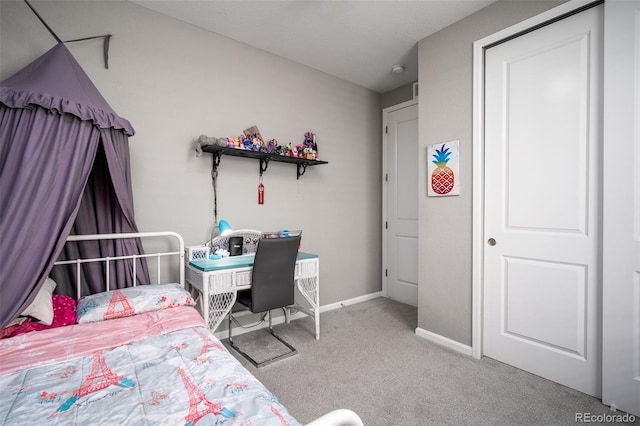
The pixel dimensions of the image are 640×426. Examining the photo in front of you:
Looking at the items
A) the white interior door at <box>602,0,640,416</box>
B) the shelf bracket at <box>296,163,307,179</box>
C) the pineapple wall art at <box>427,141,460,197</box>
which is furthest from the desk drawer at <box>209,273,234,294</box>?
the white interior door at <box>602,0,640,416</box>

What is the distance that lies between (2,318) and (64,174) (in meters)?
0.68

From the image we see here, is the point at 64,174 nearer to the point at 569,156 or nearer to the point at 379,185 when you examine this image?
the point at 569,156

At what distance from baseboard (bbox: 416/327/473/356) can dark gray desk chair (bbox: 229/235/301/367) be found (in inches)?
46.3

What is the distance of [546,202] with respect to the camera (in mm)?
2004

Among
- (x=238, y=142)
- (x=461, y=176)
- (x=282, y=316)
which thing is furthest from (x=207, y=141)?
(x=461, y=176)

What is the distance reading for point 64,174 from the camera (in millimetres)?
1439

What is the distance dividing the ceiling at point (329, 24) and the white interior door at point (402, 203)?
0.73 metres

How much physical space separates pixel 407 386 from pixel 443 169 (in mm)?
1714

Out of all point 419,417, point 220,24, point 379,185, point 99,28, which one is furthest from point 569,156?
point 99,28

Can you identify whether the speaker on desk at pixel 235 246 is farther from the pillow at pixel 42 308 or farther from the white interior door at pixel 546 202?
the white interior door at pixel 546 202

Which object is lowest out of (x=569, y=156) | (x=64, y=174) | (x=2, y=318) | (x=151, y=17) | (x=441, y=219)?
(x=2, y=318)

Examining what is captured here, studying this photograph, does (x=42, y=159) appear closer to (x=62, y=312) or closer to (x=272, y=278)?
(x=62, y=312)

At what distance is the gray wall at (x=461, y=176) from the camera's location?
7.72 ft

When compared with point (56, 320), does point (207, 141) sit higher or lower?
higher
